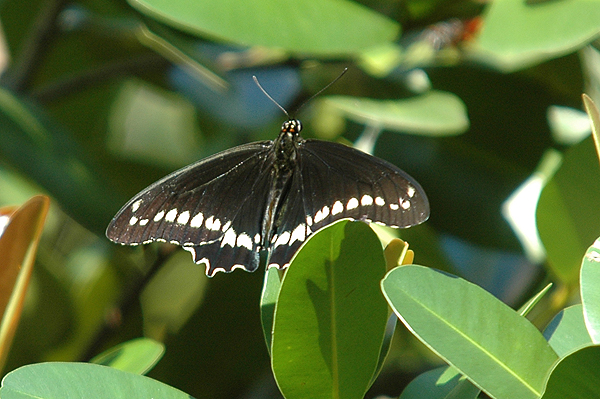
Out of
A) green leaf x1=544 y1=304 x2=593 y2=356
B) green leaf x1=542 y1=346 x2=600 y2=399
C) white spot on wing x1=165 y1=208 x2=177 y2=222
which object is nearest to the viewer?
green leaf x1=542 y1=346 x2=600 y2=399

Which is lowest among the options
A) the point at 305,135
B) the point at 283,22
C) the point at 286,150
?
the point at 305,135

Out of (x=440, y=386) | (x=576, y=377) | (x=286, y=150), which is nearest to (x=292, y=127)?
(x=286, y=150)

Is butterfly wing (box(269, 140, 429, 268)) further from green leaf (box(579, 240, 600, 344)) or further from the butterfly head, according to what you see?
green leaf (box(579, 240, 600, 344))

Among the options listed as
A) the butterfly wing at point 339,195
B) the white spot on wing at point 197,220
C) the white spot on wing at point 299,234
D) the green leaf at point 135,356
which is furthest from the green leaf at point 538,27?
the green leaf at point 135,356

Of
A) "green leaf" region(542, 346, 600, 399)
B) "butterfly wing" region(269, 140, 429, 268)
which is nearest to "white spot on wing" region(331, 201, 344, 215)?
"butterfly wing" region(269, 140, 429, 268)

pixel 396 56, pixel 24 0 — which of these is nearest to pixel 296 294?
pixel 396 56

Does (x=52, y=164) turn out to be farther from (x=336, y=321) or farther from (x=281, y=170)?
(x=336, y=321)
